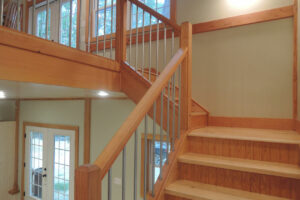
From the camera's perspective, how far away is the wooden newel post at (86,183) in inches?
32.5

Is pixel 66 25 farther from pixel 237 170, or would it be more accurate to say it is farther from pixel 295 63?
pixel 237 170

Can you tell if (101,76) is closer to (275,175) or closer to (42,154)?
(275,175)

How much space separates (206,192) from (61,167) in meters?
3.98

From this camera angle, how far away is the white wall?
501 centimetres

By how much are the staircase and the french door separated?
332cm

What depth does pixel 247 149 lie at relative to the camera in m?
1.69

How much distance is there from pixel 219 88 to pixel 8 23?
153 inches

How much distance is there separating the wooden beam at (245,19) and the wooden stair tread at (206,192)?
2.25 m

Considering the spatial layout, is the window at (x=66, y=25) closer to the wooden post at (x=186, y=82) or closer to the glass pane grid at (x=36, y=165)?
the glass pane grid at (x=36, y=165)

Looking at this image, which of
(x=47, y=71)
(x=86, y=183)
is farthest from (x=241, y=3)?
(x=86, y=183)

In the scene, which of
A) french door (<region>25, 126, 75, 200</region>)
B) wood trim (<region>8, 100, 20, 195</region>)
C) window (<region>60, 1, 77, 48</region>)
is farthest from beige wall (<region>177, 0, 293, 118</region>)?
wood trim (<region>8, 100, 20, 195</region>)

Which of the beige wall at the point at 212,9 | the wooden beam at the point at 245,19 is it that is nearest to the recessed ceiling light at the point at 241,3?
the beige wall at the point at 212,9

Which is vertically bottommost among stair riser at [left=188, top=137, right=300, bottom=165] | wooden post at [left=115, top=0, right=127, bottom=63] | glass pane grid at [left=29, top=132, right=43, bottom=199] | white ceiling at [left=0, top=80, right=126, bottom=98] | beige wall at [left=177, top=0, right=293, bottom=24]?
glass pane grid at [left=29, top=132, right=43, bottom=199]

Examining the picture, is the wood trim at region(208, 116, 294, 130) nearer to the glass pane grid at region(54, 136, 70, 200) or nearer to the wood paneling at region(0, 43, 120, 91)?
the wood paneling at region(0, 43, 120, 91)
